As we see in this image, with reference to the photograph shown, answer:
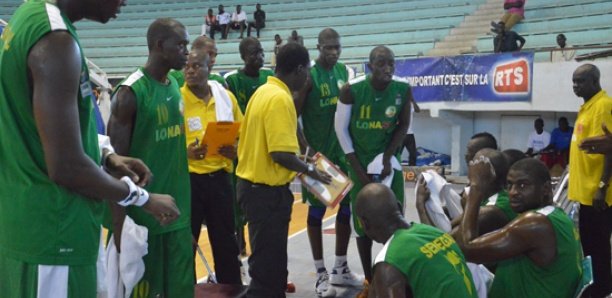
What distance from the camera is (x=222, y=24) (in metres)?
18.0

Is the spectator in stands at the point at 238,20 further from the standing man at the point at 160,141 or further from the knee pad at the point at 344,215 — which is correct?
the standing man at the point at 160,141

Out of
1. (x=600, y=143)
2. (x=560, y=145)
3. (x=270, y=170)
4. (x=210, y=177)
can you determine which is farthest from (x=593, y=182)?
(x=560, y=145)

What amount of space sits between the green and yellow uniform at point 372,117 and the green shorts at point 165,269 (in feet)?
6.42

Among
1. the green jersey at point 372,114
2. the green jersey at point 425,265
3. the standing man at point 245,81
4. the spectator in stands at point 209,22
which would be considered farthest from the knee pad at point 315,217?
the spectator in stands at point 209,22

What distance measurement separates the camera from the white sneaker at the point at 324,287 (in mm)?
4977

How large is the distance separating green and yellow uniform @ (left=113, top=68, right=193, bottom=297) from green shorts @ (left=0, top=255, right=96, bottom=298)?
1202mm

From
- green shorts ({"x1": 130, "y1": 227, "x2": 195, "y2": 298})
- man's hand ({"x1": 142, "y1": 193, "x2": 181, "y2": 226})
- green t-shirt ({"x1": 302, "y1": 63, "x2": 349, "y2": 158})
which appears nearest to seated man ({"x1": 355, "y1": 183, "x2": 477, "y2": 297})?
man's hand ({"x1": 142, "y1": 193, "x2": 181, "y2": 226})

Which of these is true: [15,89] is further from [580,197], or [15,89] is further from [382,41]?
[382,41]

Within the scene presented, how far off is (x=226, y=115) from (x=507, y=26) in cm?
939

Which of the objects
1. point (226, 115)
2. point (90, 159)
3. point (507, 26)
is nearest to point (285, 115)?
point (226, 115)

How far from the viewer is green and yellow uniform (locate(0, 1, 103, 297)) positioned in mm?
1826

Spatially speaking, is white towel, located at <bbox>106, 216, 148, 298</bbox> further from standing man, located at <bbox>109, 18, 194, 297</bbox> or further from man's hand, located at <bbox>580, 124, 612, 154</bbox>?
man's hand, located at <bbox>580, 124, 612, 154</bbox>

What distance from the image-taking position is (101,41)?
64.5ft

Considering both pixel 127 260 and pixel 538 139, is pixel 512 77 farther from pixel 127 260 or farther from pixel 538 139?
pixel 127 260
